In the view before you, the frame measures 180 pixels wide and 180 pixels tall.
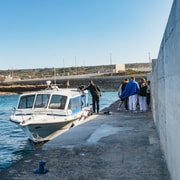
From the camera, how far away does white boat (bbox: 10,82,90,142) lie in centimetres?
1620

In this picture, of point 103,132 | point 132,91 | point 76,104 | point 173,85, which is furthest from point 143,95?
point 173,85

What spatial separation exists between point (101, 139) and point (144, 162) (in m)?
3.06

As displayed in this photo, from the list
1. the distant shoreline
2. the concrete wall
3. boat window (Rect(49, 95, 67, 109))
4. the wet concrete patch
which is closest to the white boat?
boat window (Rect(49, 95, 67, 109))

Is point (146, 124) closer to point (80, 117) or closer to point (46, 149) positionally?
point (46, 149)

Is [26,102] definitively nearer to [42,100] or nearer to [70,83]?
[42,100]

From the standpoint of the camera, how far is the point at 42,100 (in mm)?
17578

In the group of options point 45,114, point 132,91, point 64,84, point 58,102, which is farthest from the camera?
point 64,84

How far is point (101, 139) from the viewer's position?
10156 mm

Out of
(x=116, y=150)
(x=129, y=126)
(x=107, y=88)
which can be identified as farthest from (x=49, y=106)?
(x=107, y=88)

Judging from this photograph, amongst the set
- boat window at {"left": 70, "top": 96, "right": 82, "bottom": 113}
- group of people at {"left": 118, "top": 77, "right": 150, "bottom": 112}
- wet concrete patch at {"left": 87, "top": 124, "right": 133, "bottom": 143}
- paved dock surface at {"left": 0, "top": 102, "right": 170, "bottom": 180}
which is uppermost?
group of people at {"left": 118, "top": 77, "right": 150, "bottom": 112}

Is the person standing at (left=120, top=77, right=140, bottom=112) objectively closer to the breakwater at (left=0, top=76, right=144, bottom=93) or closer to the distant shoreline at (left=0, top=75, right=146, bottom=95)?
the distant shoreline at (left=0, top=75, right=146, bottom=95)

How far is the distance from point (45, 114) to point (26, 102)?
1.54 metres

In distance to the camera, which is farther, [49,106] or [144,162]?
[49,106]

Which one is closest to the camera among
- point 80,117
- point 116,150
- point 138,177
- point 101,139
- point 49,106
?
point 138,177
